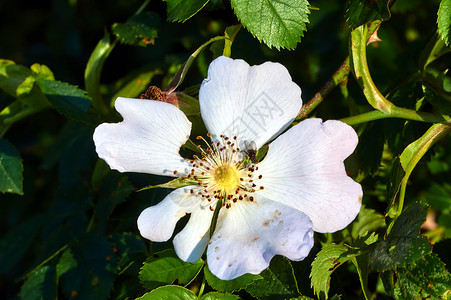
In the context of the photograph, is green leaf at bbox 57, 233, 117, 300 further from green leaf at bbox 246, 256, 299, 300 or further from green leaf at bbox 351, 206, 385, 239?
green leaf at bbox 351, 206, 385, 239

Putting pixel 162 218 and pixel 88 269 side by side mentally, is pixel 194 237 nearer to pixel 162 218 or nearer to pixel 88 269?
pixel 162 218

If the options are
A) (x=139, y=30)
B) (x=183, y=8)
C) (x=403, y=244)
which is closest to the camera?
(x=403, y=244)

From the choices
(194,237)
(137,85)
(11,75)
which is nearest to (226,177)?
(194,237)

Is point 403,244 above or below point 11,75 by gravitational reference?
below

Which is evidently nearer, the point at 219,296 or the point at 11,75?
the point at 219,296

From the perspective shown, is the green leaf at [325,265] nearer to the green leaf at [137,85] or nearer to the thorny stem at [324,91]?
the thorny stem at [324,91]

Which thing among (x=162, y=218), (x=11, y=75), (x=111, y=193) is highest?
(x=11, y=75)
